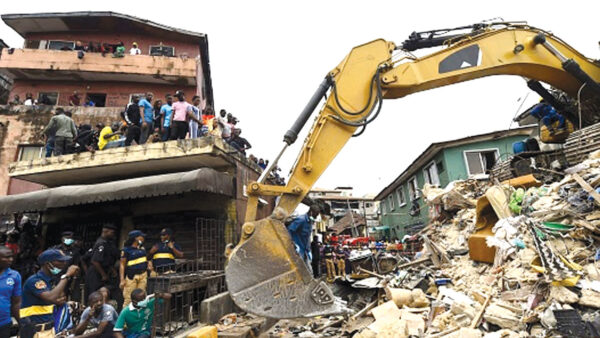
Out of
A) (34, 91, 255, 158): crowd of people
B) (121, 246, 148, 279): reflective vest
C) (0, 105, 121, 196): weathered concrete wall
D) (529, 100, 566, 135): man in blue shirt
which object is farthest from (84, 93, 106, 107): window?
(529, 100, 566, 135): man in blue shirt

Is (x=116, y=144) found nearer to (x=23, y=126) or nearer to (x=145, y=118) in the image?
(x=145, y=118)

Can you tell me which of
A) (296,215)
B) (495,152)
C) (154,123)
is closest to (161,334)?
(296,215)

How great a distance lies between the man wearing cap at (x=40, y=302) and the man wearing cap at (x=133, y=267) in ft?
5.81

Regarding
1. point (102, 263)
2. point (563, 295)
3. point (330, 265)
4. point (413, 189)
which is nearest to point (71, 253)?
point (102, 263)

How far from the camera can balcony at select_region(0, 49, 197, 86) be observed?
15.1 m

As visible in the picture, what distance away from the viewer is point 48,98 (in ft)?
52.4

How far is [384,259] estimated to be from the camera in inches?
299

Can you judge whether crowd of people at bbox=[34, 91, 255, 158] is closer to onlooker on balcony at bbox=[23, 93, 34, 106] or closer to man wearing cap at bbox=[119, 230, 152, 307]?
man wearing cap at bbox=[119, 230, 152, 307]

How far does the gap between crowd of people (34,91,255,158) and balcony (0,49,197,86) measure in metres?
7.46

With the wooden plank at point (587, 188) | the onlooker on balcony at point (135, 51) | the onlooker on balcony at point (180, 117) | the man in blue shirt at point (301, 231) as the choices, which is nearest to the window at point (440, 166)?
the wooden plank at point (587, 188)

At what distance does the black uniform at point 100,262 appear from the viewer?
5383 millimetres

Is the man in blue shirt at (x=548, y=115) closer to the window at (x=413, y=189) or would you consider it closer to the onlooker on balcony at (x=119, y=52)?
the window at (x=413, y=189)

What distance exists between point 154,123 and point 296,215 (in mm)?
5189

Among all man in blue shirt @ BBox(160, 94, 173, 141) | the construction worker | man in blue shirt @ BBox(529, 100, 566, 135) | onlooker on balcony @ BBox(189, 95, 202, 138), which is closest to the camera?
man in blue shirt @ BBox(529, 100, 566, 135)
